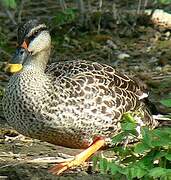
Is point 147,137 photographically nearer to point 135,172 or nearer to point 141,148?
point 141,148

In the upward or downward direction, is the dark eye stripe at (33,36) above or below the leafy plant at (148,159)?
above

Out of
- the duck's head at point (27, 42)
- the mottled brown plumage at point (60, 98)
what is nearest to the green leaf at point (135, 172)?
the mottled brown plumage at point (60, 98)

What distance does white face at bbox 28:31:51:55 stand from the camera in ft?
19.3

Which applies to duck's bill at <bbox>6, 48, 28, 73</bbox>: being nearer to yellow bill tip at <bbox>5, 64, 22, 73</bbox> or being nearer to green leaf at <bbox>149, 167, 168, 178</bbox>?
yellow bill tip at <bbox>5, 64, 22, 73</bbox>

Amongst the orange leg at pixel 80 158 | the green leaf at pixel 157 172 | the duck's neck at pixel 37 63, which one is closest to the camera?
the green leaf at pixel 157 172

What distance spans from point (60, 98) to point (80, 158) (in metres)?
0.48

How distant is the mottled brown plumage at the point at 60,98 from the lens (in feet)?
18.9

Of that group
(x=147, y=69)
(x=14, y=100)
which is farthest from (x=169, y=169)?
(x=147, y=69)

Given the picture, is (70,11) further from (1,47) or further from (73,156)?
(73,156)

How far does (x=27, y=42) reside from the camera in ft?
19.1

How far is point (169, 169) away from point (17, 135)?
2.78 meters

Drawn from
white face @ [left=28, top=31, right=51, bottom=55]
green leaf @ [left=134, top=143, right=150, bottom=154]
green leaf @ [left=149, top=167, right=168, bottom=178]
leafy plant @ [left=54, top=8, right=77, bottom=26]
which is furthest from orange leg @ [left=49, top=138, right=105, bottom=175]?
leafy plant @ [left=54, top=8, right=77, bottom=26]

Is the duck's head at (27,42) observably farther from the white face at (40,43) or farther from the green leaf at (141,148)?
the green leaf at (141,148)

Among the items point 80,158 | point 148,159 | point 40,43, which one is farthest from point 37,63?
point 148,159
